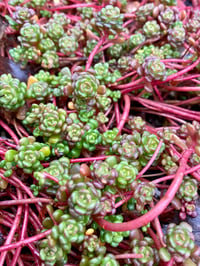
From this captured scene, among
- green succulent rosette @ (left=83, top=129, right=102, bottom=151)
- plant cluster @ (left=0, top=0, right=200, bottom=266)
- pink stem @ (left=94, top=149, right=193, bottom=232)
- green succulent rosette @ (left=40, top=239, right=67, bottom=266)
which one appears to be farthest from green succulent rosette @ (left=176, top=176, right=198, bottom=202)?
green succulent rosette @ (left=40, top=239, right=67, bottom=266)

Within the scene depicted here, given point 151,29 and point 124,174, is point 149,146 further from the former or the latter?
point 151,29

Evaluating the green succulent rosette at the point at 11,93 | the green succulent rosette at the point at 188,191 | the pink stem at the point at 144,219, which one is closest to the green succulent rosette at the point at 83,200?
the pink stem at the point at 144,219

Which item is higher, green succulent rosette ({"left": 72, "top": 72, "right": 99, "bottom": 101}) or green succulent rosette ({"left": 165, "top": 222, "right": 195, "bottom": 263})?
green succulent rosette ({"left": 72, "top": 72, "right": 99, "bottom": 101})

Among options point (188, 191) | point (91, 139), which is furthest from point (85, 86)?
point (188, 191)

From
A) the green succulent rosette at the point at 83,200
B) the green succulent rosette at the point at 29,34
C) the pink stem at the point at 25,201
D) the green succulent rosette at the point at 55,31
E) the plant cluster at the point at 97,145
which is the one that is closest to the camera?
the green succulent rosette at the point at 83,200

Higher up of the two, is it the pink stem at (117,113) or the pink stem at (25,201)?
the pink stem at (117,113)

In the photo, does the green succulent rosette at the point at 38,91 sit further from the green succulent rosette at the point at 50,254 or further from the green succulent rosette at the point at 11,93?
the green succulent rosette at the point at 50,254

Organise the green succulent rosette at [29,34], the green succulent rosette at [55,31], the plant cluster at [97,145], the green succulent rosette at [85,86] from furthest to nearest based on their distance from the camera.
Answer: the green succulent rosette at [55,31] → the green succulent rosette at [29,34] → the green succulent rosette at [85,86] → the plant cluster at [97,145]

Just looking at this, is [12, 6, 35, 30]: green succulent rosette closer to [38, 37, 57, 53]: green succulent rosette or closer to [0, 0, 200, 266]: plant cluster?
[0, 0, 200, 266]: plant cluster

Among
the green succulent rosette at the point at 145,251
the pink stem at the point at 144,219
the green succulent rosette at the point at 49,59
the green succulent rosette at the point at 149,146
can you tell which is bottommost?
the green succulent rosette at the point at 145,251
